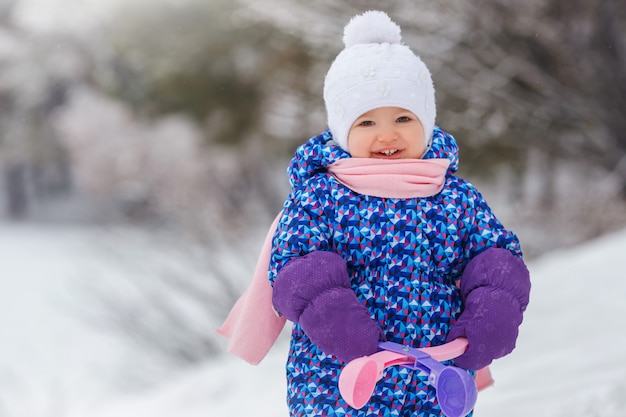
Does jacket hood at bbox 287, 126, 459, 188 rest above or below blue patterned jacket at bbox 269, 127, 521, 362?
above

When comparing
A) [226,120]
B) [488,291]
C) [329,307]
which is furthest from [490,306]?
[226,120]

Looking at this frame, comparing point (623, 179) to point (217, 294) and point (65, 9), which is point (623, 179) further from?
A: point (65, 9)

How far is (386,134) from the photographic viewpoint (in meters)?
1.50

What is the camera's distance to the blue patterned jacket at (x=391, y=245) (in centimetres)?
143

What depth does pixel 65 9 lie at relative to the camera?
A: 1101cm

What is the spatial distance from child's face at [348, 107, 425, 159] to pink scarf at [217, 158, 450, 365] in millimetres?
39

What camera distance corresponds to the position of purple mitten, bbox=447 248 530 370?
141cm

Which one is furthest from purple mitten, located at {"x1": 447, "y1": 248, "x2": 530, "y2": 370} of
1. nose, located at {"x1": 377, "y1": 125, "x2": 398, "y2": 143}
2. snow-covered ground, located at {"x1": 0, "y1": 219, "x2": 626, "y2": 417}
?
snow-covered ground, located at {"x1": 0, "y1": 219, "x2": 626, "y2": 417}

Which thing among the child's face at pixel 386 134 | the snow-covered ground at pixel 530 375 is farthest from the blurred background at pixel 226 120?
the child's face at pixel 386 134

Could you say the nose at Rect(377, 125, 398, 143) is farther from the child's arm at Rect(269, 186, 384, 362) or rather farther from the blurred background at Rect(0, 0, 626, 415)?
the blurred background at Rect(0, 0, 626, 415)

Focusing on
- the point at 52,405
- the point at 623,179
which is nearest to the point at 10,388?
the point at 52,405

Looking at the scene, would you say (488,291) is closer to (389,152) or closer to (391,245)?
(391,245)

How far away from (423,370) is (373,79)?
1.80ft

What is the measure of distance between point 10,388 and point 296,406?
579cm
